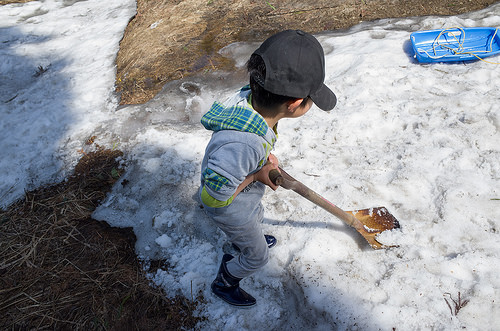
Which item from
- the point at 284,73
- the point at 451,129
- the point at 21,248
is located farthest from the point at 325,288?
the point at 21,248

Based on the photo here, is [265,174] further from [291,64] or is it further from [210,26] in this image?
[210,26]

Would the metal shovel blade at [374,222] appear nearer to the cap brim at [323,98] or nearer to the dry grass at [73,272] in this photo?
the cap brim at [323,98]

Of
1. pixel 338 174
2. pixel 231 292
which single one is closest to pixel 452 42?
pixel 338 174

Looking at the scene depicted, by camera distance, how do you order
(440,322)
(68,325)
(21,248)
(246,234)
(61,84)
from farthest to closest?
(61,84), (21,248), (68,325), (440,322), (246,234)

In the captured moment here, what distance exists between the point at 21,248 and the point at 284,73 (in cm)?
241

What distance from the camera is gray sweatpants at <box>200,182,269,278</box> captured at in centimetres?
178

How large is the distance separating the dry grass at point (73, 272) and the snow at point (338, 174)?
0.14 metres

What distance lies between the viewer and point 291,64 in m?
1.48

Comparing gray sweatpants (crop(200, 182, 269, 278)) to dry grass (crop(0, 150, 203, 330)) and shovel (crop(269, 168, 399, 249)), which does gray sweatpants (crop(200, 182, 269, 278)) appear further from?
dry grass (crop(0, 150, 203, 330))

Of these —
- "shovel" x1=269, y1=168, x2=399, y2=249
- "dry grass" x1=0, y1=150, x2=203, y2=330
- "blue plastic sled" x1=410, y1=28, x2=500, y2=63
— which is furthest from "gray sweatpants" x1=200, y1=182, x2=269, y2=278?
"blue plastic sled" x1=410, y1=28, x2=500, y2=63

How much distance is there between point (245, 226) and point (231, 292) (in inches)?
24.8

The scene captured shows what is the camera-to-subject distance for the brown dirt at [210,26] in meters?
4.48

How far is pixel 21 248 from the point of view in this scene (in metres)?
2.62

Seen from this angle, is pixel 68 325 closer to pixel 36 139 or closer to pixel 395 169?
pixel 36 139
